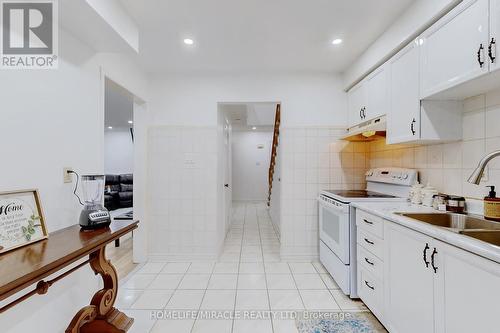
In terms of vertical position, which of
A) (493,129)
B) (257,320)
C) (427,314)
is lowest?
(257,320)

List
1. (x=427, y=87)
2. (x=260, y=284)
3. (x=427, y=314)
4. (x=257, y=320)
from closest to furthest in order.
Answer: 1. (x=427, y=314)
2. (x=427, y=87)
3. (x=257, y=320)
4. (x=260, y=284)

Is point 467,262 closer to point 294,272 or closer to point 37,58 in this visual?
point 294,272

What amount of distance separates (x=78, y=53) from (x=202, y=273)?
2528 millimetres

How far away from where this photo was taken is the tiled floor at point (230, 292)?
1937mm

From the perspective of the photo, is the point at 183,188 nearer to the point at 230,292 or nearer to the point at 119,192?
the point at 230,292

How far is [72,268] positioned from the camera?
149cm

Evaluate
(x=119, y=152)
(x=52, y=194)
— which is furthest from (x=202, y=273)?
(x=119, y=152)

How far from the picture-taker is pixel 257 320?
1.97 meters

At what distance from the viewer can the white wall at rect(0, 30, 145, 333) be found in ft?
4.31

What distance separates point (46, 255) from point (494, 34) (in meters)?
2.63

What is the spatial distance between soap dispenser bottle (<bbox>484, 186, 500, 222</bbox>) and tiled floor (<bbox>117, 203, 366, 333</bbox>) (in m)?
1.27

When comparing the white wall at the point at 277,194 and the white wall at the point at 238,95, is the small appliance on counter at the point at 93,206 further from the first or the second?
the white wall at the point at 277,194

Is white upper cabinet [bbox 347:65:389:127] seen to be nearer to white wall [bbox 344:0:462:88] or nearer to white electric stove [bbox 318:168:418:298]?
white wall [bbox 344:0:462:88]

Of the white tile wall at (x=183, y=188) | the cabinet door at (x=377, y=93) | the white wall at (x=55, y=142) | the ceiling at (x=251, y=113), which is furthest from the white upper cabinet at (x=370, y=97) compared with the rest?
the white wall at (x=55, y=142)
